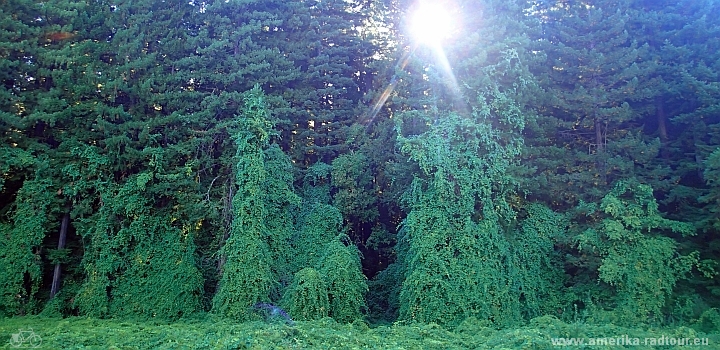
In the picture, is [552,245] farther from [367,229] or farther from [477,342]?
[367,229]

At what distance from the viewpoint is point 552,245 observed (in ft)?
39.6

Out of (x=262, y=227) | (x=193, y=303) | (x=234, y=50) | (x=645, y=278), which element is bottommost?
(x=193, y=303)

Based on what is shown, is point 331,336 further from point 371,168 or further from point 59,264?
point 59,264

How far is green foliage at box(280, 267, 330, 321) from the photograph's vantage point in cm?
1130

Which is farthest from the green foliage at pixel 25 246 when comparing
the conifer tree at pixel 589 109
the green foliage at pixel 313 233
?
the conifer tree at pixel 589 109

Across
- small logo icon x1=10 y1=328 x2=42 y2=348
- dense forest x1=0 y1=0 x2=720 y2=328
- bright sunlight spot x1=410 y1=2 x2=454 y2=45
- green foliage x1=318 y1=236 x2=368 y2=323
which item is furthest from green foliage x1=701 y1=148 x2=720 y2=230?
small logo icon x1=10 y1=328 x2=42 y2=348

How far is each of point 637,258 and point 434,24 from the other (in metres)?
7.65

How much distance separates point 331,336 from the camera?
8547 millimetres

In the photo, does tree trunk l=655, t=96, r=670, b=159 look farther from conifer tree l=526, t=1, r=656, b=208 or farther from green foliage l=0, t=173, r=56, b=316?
green foliage l=0, t=173, r=56, b=316

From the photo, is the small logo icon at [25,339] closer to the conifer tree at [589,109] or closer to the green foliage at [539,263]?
the green foliage at [539,263]

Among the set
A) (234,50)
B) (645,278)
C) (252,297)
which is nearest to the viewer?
(645,278)

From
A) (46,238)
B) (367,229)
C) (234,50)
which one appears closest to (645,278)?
(367,229)

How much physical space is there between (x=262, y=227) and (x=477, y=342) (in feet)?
20.8

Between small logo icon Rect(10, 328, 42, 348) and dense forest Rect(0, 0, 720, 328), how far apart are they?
3281 mm
